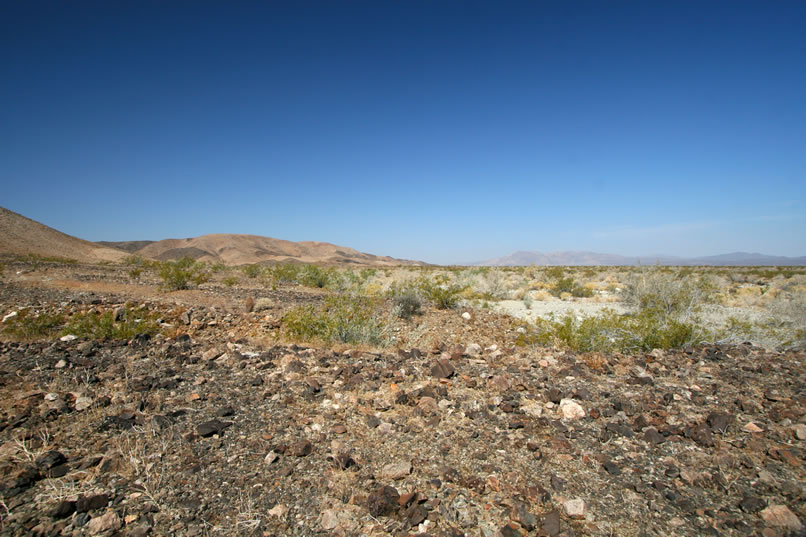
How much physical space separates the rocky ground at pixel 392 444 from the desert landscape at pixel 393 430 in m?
0.02

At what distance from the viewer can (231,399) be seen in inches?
163

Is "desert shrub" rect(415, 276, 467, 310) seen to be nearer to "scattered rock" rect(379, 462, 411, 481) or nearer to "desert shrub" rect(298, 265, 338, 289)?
"desert shrub" rect(298, 265, 338, 289)

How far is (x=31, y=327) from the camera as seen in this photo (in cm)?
661

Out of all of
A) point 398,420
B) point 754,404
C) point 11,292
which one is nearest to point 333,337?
point 398,420

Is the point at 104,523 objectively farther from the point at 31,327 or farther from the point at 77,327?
the point at 31,327

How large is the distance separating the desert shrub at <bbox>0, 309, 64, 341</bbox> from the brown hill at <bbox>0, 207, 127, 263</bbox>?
4760 cm

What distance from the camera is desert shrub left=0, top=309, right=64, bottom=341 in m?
6.45

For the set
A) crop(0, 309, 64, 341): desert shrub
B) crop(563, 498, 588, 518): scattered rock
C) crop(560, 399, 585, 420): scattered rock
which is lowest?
crop(563, 498, 588, 518): scattered rock

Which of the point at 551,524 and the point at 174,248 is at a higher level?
the point at 174,248

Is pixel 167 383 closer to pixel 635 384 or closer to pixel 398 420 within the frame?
pixel 398 420

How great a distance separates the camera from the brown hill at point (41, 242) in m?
44.7

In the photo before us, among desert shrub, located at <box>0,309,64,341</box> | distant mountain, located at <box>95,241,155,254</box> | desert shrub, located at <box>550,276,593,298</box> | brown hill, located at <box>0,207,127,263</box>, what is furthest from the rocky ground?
distant mountain, located at <box>95,241,155,254</box>

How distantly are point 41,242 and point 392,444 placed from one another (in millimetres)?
64307

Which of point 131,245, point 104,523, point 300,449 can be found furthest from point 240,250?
point 104,523
